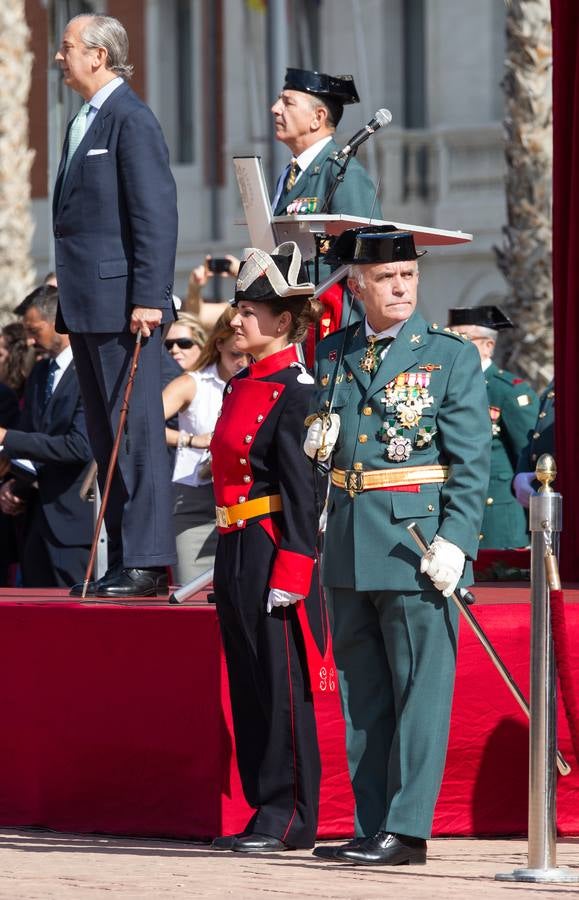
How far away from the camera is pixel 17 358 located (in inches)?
374

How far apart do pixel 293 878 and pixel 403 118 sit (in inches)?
702

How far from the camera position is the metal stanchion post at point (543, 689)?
17.2 ft

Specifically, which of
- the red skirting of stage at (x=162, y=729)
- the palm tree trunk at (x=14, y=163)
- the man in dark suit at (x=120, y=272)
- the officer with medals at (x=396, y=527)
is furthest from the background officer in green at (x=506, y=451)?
the palm tree trunk at (x=14, y=163)

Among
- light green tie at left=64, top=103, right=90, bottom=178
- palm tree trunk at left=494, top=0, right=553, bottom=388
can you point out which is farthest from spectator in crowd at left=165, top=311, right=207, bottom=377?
palm tree trunk at left=494, top=0, right=553, bottom=388

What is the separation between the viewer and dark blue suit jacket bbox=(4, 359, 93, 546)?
7.80 metres

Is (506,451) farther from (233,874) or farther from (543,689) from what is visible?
(233,874)

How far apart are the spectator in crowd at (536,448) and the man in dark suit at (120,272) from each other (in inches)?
77.2

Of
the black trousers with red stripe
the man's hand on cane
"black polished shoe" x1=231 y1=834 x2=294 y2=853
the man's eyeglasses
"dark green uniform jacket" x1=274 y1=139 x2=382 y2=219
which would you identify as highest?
"dark green uniform jacket" x1=274 y1=139 x2=382 y2=219

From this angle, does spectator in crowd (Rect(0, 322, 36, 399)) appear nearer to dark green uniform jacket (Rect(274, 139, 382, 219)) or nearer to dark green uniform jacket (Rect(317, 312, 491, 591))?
dark green uniform jacket (Rect(274, 139, 382, 219))

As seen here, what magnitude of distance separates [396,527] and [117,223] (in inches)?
71.7

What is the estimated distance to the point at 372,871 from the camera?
5.23 metres

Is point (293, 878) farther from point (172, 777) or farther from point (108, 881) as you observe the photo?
point (172, 777)

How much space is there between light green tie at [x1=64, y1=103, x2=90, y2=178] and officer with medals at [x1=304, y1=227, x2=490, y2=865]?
1580 mm

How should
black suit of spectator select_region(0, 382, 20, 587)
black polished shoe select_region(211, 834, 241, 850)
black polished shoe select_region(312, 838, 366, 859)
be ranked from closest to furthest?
black polished shoe select_region(312, 838, 366, 859) → black polished shoe select_region(211, 834, 241, 850) → black suit of spectator select_region(0, 382, 20, 587)
